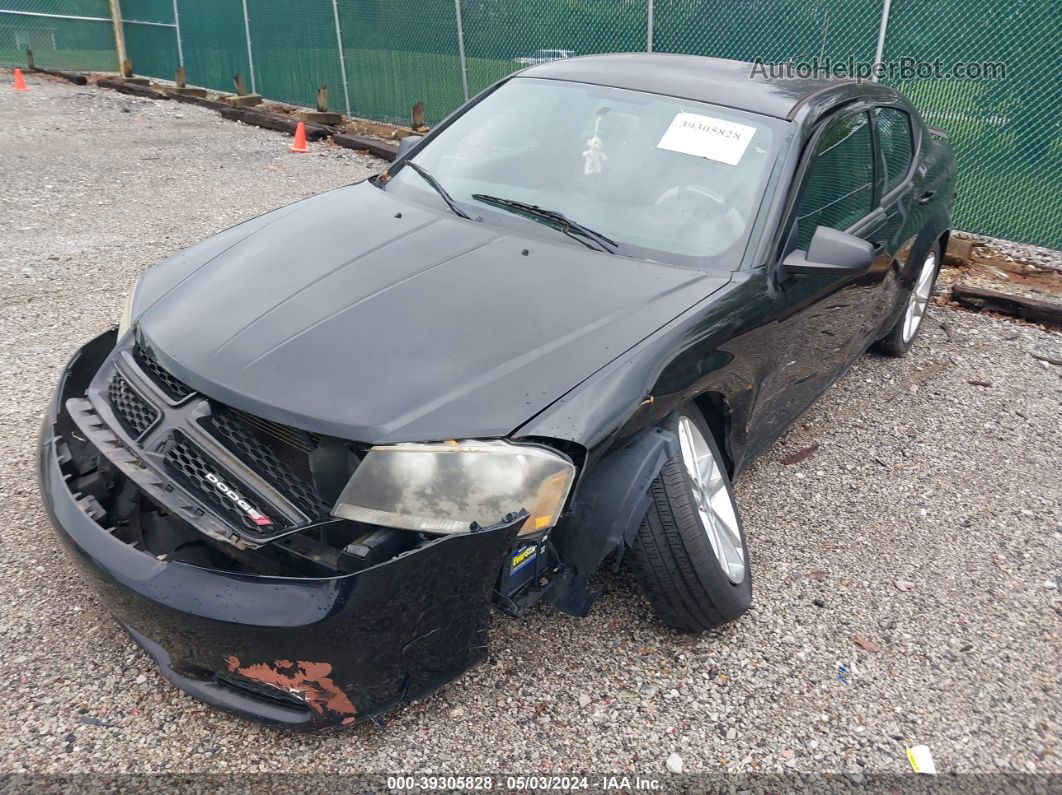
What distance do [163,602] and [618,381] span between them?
1250 millimetres

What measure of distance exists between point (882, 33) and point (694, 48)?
1775 mm

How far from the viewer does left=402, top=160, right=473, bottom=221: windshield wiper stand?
10.5 ft

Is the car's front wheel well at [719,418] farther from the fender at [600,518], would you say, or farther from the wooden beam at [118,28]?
the wooden beam at [118,28]

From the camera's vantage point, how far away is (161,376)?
95.2 inches

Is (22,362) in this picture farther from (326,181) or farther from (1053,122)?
(1053,122)

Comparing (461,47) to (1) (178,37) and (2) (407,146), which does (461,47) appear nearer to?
(2) (407,146)

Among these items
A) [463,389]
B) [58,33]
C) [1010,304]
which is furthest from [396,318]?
[58,33]

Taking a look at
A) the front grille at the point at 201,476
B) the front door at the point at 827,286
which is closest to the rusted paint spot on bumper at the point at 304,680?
the front grille at the point at 201,476

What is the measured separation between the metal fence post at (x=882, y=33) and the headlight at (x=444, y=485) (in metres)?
6.51

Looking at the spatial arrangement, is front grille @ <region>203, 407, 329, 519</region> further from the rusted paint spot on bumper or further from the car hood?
the rusted paint spot on bumper

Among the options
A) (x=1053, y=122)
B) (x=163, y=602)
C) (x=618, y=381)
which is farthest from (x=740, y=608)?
(x=1053, y=122)

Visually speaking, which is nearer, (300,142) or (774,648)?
(774,648)

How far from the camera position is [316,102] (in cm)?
1212

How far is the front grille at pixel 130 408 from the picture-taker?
2.32m
